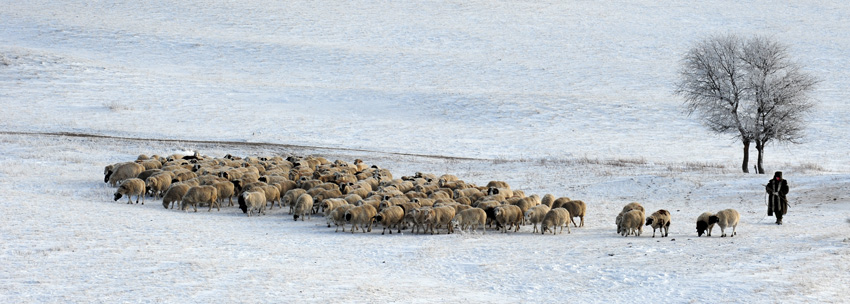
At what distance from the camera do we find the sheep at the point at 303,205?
19.5 metres

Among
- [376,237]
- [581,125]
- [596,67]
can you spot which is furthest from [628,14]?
[376,237]

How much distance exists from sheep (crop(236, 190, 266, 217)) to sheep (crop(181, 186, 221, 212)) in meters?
0.69

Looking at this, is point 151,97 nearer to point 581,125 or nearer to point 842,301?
Answer: point 581,125

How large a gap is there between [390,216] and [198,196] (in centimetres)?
524

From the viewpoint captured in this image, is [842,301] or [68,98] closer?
[842,301]

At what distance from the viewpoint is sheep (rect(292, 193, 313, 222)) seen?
766 inches

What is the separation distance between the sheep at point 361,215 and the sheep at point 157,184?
6717 millimetres

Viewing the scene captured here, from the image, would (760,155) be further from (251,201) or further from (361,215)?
(251,201)

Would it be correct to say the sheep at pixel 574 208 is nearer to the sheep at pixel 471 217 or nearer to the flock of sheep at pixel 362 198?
the flock of sheep at pixel 362 198

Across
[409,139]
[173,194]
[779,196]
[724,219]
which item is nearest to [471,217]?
[724,219]

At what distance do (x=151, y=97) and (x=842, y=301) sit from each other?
46.7 metres

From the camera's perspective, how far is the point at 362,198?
20.9 meters

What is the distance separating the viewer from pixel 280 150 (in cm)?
3731

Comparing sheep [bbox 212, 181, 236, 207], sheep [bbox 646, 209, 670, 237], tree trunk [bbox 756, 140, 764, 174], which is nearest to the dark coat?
sheep [bbox 646, 209, 670, 237]
